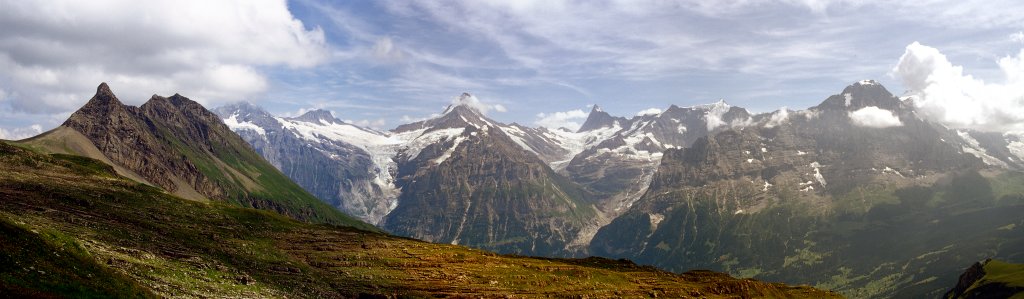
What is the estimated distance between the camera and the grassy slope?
188 feet

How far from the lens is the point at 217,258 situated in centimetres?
8781

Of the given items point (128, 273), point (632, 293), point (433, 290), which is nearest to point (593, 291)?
point (632, 293)

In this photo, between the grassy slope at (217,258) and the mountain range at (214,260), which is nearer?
the mountain range at (214,260)

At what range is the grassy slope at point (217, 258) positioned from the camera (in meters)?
57.4

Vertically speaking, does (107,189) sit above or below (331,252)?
above

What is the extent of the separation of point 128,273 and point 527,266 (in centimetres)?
7960

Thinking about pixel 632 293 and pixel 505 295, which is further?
pixel 632 293

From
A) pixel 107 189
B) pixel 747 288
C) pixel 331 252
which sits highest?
pixel 107 189

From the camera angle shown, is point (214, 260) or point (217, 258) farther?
point (217, 258)

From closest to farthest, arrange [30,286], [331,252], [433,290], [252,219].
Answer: [30,286] < [433,290] < [331,252] < [252,219]

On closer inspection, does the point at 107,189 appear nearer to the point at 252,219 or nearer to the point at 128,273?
the point at 252,219

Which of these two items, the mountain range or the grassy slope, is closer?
the mountain range

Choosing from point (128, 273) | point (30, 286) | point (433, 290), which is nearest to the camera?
point (30, 286)

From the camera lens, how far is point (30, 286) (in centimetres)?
4553
